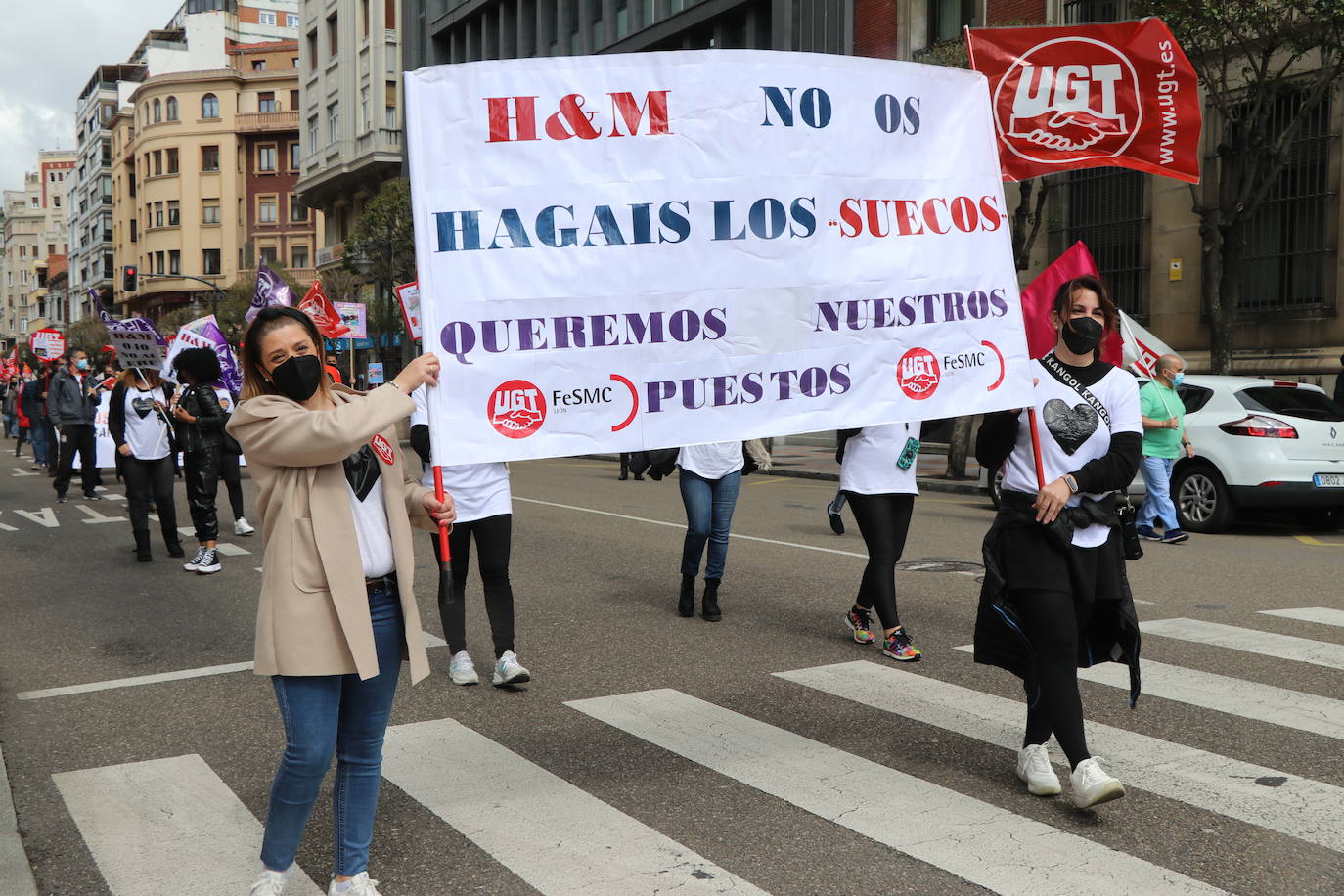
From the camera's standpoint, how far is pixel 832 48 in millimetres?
31297

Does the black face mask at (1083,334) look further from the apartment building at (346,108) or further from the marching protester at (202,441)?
the apartment building at (346,108)

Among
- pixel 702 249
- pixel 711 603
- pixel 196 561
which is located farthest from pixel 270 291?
pixel 702 249

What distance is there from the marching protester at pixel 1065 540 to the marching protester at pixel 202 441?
303 inches

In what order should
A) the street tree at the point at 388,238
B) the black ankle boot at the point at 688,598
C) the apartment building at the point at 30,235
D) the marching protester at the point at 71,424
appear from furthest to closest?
the apartment building at the point at 30,235
the street tree at the point at 388,238
the marching protester at the point at 71,424
the black ankle boot at the point at 688,598

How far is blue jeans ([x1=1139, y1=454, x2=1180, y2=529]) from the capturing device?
478 inches

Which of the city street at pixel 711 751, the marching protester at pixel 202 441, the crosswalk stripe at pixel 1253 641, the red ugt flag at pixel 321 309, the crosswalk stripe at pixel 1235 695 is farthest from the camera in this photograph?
the red ugt flag at pixel 321 309

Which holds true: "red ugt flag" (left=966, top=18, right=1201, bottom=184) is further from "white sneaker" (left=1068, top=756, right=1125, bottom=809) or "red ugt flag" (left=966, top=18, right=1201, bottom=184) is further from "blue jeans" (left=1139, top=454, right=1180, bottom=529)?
"blue jeans" (left=1139, top=454, right=1180, bottom=529)

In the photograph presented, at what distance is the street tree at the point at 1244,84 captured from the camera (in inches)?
637

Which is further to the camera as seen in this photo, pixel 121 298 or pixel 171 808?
pixel 121 298

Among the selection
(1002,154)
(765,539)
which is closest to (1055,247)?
(765,539)

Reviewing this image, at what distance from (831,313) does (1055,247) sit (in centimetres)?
2272

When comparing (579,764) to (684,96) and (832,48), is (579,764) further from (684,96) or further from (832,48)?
(832,48)

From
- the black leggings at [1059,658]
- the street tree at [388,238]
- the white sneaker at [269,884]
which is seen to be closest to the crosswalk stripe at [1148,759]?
the black leggings at [1059,658]

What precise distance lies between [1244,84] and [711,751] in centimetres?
1911
